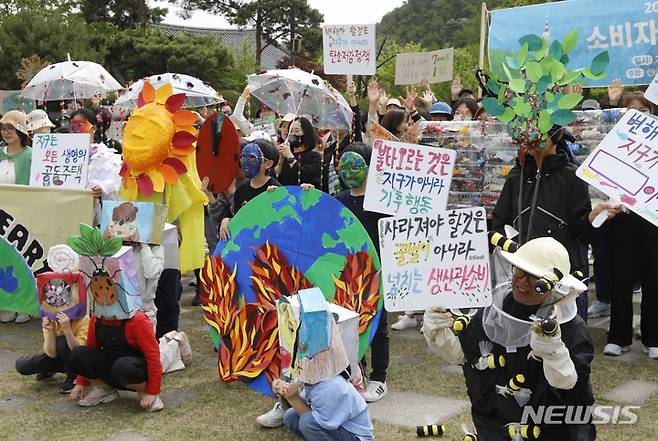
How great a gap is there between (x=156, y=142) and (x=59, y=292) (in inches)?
51.3

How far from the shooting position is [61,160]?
6.91 metres

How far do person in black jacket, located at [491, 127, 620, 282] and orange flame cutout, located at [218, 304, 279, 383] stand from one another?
155 centimetres

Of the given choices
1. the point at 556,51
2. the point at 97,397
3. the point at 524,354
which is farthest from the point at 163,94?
the point at 524,354

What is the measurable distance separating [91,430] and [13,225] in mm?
2715

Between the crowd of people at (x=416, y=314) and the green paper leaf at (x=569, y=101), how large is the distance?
0.35m

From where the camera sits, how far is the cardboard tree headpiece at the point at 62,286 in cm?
512

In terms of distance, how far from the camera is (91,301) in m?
5.13

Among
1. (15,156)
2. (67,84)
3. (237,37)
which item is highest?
(237,37)

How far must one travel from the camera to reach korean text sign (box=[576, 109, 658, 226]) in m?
→ 3.94

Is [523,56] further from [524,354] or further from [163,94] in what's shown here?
[163,94]

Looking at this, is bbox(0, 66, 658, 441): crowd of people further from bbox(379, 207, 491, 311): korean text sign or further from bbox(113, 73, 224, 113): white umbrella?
bbox(113, 73, 224, 113): white umbrella

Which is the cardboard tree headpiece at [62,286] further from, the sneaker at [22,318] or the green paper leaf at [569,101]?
the green paper leaf at [569,101]

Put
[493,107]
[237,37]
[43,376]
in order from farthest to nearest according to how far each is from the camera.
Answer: [237,37] < [43,376] < [493,107]

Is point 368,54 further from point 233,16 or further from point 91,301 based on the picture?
point 233,16
